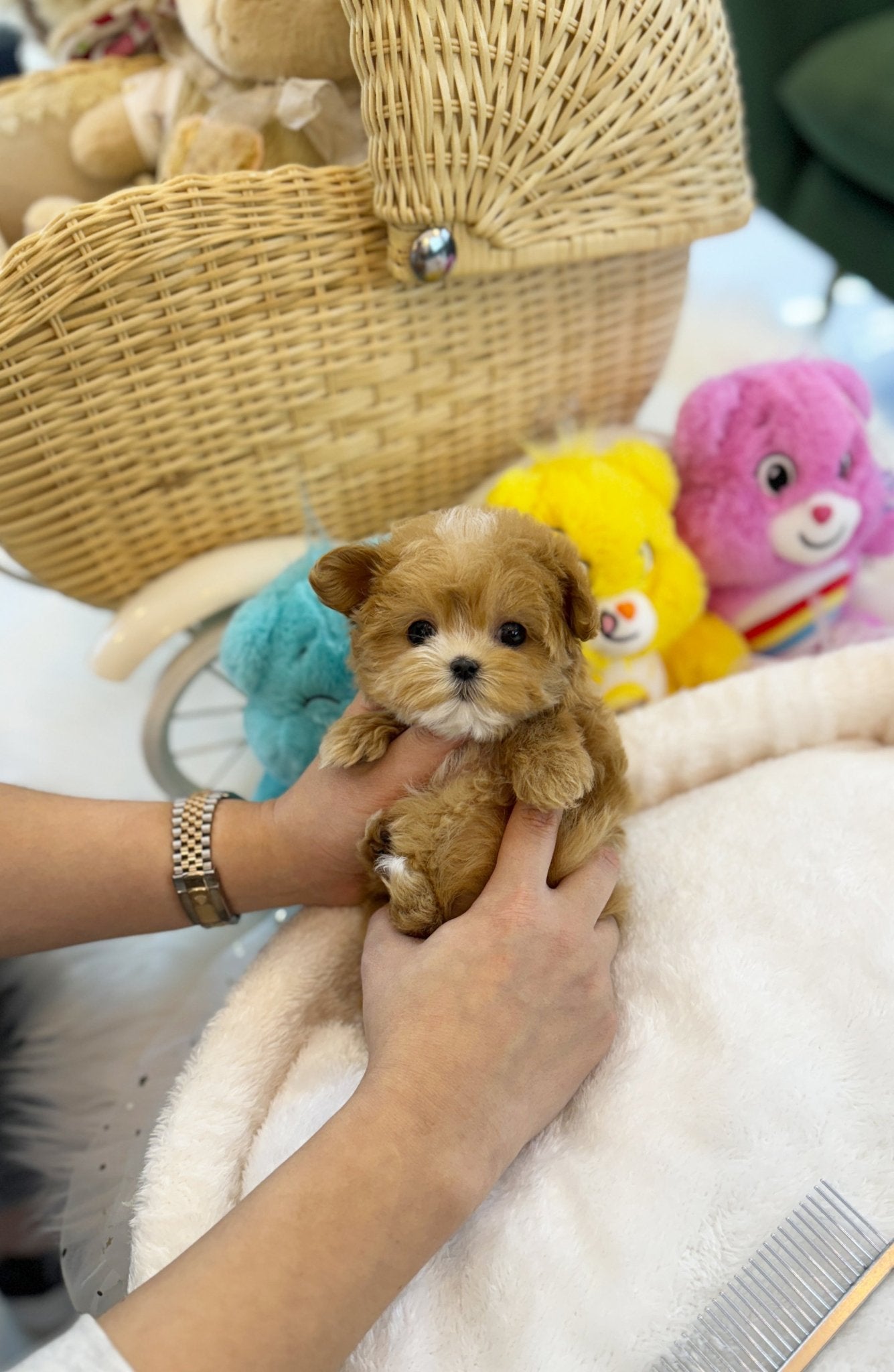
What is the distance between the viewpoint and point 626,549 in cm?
93

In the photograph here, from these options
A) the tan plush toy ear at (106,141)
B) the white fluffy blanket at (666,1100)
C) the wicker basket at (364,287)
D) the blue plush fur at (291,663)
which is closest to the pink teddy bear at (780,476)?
the wicker basket at (364,287)

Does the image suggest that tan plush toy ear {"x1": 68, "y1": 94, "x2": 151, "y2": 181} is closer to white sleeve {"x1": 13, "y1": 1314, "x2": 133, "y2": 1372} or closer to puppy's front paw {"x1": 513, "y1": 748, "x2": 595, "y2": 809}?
puppy's front paw {"x1": 513, "y1": 748, "x2": 595, "y2": 809}

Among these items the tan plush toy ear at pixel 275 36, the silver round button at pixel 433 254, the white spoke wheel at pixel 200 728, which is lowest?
the white spoke wheel at pixel 200 728

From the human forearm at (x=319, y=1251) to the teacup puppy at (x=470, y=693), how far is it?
0.47 ft

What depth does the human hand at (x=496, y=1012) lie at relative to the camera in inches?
22.5

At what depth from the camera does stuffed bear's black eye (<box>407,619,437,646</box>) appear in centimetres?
58

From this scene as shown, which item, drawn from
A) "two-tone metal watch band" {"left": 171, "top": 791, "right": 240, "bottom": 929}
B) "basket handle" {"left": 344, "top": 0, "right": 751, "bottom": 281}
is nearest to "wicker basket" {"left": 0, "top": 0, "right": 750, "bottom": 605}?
"basket handle" {"left": 344, "top": 0, "right": 751, "bottom": 281}

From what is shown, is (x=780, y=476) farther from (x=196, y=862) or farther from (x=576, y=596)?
(x=196, y=862)

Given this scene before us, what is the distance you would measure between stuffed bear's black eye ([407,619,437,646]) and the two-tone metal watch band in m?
0.30

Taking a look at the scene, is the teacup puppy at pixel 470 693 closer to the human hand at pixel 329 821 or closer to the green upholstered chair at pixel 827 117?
the human hand at pixel 329 821

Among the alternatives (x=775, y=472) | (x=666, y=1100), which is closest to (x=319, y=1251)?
(x=666, y=1100)

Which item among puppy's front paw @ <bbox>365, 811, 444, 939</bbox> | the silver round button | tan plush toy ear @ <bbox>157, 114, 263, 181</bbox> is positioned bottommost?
puppy's front paw @ <bbox>365, 811, 444, 939</bbox>

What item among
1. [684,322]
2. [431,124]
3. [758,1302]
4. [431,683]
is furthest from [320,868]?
[684,322]

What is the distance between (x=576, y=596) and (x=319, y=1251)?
42cm
